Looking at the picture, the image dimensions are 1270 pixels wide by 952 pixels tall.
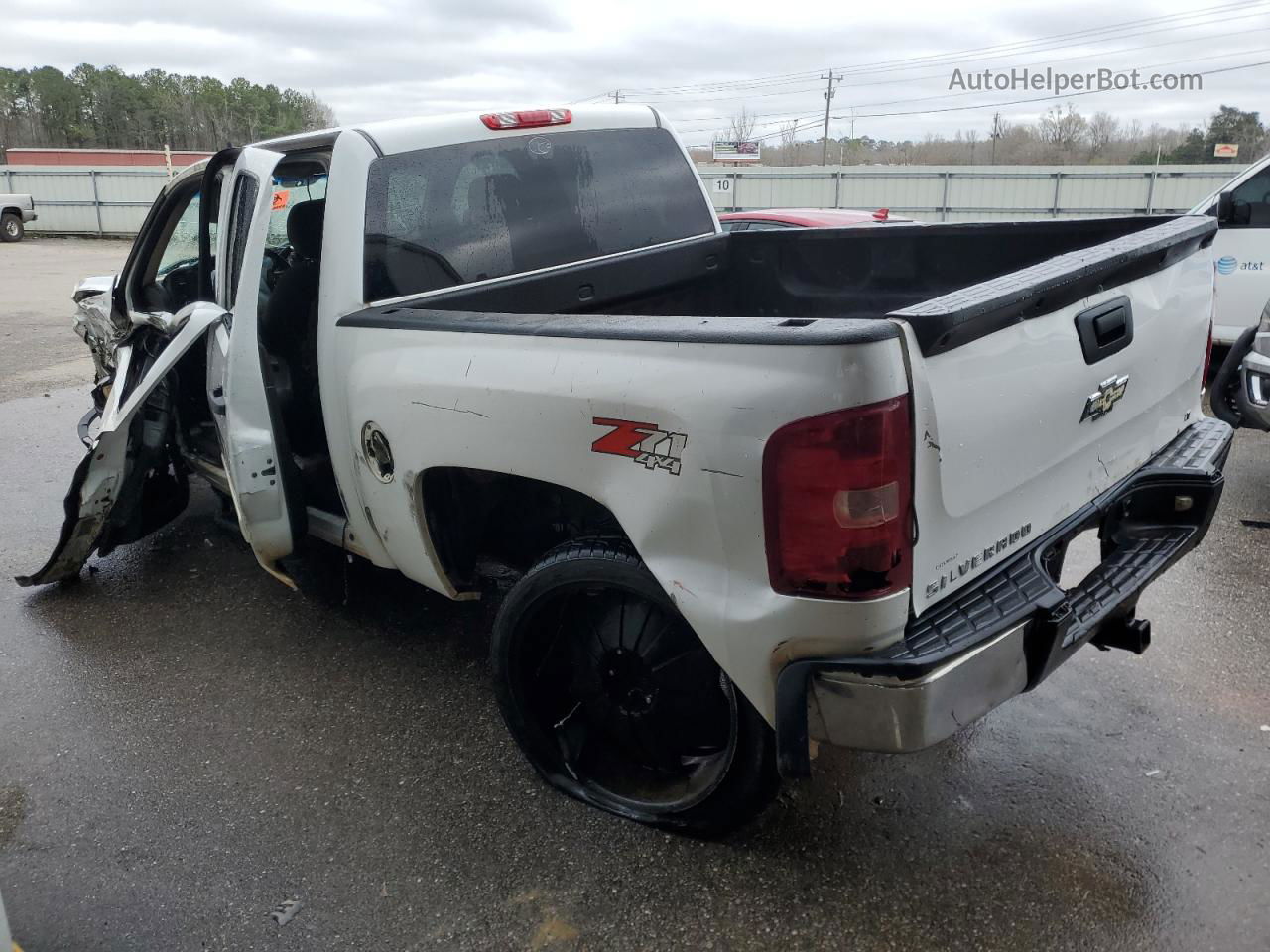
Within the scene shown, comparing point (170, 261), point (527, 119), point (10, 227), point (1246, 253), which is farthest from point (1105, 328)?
point (10, 227)

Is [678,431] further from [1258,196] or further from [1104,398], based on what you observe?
[1258,196]

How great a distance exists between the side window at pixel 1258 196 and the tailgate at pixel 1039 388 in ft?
16.5

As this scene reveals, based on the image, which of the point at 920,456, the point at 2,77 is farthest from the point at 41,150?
the point at 920,456

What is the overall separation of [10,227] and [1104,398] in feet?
92.3

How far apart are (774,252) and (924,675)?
2.64 metres

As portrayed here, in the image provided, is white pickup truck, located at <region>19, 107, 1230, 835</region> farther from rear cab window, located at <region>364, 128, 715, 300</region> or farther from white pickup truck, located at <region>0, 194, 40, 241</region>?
white pickup truck, located at <region>0, 194, 40, 241</region>

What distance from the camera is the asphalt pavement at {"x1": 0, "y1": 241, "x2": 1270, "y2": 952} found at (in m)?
2.40

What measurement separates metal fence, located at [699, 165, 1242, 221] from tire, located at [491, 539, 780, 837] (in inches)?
722

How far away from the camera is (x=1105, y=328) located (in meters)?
2.48

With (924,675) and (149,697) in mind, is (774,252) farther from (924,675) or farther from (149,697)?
(149,697)

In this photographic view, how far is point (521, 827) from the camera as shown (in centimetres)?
277

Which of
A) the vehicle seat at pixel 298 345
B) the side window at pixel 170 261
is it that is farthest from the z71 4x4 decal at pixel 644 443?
the side window at pixel 170 261

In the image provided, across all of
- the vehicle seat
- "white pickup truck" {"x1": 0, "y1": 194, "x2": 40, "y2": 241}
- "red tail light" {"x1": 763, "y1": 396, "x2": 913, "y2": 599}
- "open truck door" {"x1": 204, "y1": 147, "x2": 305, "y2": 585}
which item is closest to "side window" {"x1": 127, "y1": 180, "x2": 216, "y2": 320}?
the vehicle seat

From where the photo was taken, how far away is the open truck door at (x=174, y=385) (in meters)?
3.34
